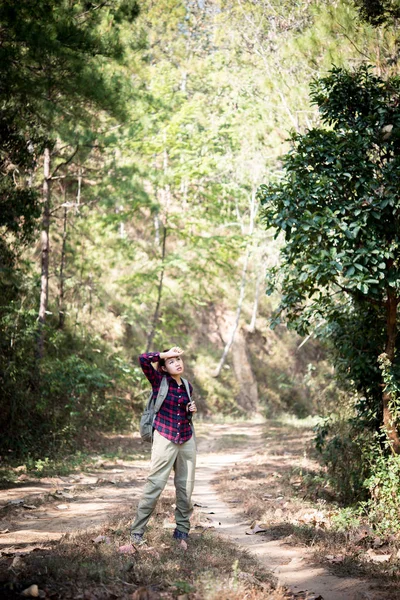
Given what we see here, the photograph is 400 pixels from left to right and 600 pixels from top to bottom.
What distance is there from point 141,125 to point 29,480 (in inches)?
427

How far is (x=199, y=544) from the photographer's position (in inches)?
218

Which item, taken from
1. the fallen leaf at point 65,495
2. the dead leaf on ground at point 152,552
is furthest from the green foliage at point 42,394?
the dead leaf on ground at point 152,552

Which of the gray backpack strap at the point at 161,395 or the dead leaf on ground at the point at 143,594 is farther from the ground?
the gray backpack strap at the point at 161,395

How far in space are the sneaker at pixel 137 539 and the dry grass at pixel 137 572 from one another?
0.08 meters

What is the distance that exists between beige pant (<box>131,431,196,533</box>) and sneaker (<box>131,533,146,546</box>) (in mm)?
36

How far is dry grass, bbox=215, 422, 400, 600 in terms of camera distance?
5.47 m

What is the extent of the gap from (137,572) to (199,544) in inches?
47.5

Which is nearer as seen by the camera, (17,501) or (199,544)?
(199,544)

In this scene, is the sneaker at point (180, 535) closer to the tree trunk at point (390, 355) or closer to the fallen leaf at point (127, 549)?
the fallen leaf at point (127, 549)

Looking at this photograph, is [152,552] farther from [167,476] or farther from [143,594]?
[143,594]

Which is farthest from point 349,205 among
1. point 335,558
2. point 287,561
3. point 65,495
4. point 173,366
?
point 65,495

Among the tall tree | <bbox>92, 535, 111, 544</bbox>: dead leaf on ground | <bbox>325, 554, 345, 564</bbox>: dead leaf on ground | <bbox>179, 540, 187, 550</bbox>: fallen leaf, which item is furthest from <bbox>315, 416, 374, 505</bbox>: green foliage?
<bbox>92, 535, 111, 544</bbox>: dead leaf on ground

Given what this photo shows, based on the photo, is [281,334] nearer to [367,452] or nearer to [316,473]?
[316,473]

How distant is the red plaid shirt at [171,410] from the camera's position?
5.48 m
